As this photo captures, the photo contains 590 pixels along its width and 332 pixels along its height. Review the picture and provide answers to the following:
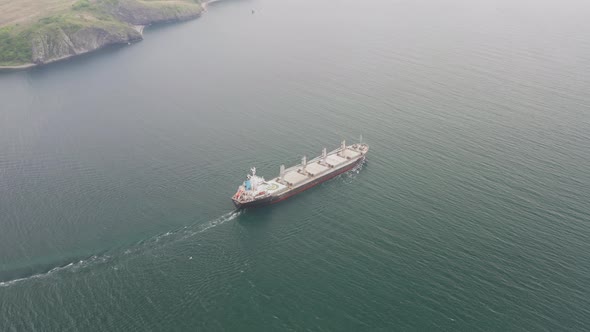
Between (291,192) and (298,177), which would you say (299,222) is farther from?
(298,177)

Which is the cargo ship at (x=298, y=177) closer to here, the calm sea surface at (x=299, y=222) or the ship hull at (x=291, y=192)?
the ship hull at (x=291, y=192)

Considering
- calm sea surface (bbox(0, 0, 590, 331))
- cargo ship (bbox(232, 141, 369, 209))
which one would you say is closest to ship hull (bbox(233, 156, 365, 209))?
cargo ship (bbox(232, 141, 369, 209))

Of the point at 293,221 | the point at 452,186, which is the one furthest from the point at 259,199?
the point at 452,186

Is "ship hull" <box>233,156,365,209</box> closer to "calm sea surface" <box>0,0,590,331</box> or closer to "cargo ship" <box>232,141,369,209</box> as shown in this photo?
"cargo ship" <box>232,141,369,209</box>

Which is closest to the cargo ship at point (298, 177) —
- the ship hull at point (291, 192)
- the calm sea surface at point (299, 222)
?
the ship hull at point (291, 192)

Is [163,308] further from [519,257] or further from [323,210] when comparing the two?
[519,257]
